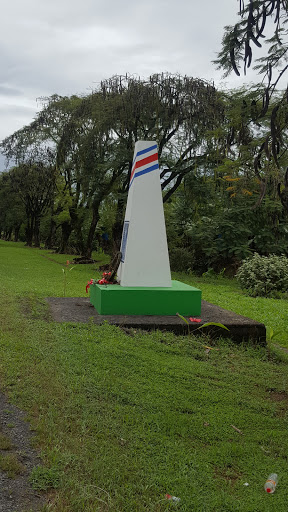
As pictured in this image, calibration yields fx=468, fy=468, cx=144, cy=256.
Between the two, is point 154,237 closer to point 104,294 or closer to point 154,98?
point 104,294

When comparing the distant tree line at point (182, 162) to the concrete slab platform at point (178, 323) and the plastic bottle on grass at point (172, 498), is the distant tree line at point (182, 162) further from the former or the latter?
the plastic bottle on grass at point (172, 498)

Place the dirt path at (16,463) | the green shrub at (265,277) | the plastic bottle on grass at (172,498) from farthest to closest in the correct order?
the green shrub at (265,277)
the plastic bottle on grass at (172,498)
the dirt path at (16,463)

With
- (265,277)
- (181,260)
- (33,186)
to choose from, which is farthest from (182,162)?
(33,186)

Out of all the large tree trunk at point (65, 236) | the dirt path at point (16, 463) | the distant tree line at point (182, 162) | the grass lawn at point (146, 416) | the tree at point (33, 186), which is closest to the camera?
the dirt path at point (16, 463)

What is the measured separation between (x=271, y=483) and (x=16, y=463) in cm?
159

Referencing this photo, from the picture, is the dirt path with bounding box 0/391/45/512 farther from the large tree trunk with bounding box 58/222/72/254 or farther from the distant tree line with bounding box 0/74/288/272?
the large tree trunk with bounding box 58/222/72/254

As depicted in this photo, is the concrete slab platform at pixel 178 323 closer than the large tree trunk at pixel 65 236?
Yes

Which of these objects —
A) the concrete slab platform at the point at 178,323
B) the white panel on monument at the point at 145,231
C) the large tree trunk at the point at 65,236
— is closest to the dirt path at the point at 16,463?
the concrete slab platform at the point at 178,323

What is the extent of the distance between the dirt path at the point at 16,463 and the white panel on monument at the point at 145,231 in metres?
4.25

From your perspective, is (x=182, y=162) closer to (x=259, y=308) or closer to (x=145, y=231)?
(x=259, y=308)

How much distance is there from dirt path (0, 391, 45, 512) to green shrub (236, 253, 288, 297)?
10126mm

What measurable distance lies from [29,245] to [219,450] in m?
36.6

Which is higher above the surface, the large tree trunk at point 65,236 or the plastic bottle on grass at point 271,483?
the large tree trunk at point 65,236

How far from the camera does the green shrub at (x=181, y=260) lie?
60.4ft
